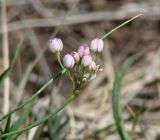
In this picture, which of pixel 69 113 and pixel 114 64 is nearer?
pixel 69 113

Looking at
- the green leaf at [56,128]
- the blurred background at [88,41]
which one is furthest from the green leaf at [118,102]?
the blurred background at [88,41]

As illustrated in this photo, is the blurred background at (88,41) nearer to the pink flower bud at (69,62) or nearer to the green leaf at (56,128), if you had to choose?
the green leaf at (56,128)

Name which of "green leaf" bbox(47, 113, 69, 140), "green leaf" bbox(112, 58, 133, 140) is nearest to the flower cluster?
"green leaf" bbox(112, 58, 133, 140)

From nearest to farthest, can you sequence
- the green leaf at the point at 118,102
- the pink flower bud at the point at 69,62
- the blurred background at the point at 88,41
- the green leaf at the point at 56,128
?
1. the pink flower bud at the point at 69,62
2. the green leaf at the point at 118,102
3. the green leaf at the point at 56,128
4. the blurred background at the point at 88,41

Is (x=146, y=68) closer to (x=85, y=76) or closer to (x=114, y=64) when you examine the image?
(x=114, y=64)

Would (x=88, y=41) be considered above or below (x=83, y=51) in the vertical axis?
above

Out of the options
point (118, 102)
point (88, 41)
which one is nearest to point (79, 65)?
point (118, 102)

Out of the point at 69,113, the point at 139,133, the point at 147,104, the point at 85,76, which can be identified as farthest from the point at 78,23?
the point at 85,76

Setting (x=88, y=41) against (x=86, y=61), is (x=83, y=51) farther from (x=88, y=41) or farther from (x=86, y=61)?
(x=88, y=41)

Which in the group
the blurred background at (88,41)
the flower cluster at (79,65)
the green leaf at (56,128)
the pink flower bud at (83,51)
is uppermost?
the blurred background at (88,41)
